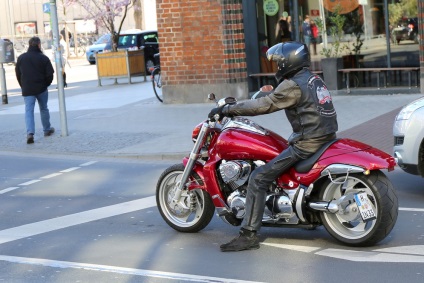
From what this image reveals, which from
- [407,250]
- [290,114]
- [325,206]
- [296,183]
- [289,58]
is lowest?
[407,250]

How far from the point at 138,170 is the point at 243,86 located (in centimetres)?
743

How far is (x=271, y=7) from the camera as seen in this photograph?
68.2ft

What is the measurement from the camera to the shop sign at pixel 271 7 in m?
20.8

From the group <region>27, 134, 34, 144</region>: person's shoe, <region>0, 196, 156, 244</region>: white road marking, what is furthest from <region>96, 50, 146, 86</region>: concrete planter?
<region>0, 196, 156, 244</region>: white road marking

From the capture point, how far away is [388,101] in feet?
58.0

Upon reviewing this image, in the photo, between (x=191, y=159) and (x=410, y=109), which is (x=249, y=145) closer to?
(x=191, y=159)

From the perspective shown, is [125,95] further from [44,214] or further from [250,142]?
[250,142]

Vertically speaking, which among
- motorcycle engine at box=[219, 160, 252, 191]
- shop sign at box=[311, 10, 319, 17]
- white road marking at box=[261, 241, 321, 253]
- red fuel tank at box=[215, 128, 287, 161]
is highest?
shop sign at box=[311, 10, 319, 17]

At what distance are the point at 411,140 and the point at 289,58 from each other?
2.56 metres

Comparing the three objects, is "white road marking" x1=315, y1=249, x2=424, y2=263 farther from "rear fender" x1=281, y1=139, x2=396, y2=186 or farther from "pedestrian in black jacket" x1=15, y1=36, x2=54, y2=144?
"pedestrian in black jacket" x1=15, y1=36, x2=54, y2=144

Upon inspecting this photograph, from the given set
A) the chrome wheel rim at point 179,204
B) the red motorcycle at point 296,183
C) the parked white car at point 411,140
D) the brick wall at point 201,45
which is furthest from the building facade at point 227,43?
the red motorcycle at point 296,183

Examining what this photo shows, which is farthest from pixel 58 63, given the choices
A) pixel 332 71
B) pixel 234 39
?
pixel 332 71

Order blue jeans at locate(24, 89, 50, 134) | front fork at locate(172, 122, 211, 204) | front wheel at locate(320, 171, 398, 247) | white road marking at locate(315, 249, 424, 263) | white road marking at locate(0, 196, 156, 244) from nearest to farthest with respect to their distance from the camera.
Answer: white road marking at locate(315, 249, 424, 263) < front wheel at locate(320, 171, 398, 247) < front fork at locate(172, 122, 211, 204) < white road marking at locate(0, 196, 156, 244) < blue jeans at locate(24, 89, 50, 134)

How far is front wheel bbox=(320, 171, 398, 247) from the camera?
7.18 m
